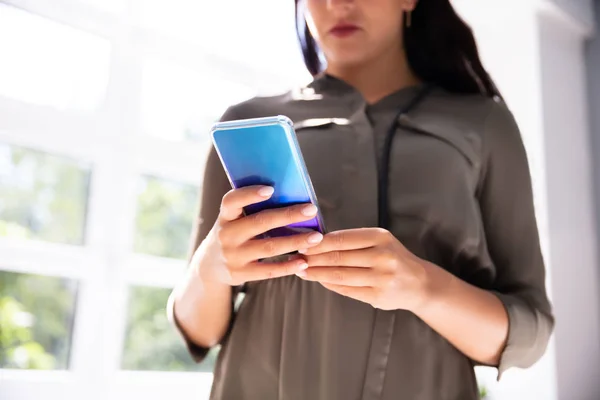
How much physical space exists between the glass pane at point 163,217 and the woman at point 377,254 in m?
0.88

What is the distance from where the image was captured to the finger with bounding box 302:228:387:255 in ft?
1.60

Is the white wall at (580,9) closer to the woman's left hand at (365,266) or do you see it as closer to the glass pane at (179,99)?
the glass pane at (179,99)

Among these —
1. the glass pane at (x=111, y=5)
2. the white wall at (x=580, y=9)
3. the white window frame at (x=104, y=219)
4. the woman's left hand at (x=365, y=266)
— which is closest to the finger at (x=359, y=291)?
the woman's left hand at (x=365, y=266)

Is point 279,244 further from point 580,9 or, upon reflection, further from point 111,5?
point 580,9

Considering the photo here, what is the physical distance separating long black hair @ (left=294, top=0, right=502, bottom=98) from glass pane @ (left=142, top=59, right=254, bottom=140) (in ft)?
2.79

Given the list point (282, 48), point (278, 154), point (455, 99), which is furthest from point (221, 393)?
point (282, 48)

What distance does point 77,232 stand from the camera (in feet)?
4.62

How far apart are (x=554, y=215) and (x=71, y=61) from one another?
4.51ft

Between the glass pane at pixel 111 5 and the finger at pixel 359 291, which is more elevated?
the glass pane at pixel 111 5

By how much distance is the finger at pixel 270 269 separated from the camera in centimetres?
50

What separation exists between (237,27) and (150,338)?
3.18ft

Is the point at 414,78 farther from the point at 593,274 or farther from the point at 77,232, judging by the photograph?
the point at 593,274

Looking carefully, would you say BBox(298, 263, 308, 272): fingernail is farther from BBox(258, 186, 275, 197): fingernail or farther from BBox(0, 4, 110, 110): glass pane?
BBox(0, 4, 110, 110): glass pane

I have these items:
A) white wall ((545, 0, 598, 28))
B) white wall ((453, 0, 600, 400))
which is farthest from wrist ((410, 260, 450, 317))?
white wall ((545, 0, 598, 28))
